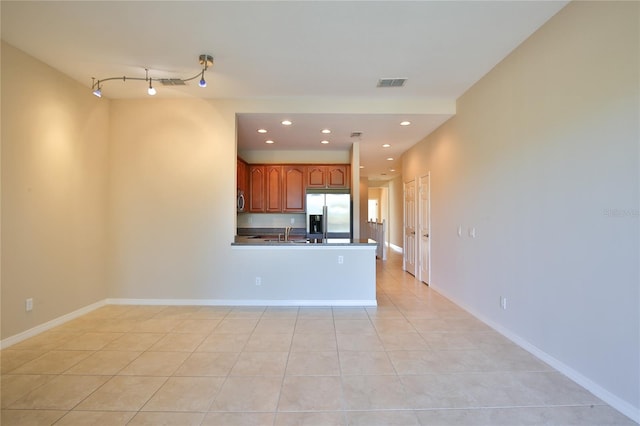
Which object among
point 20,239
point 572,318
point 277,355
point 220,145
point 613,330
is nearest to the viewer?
point 613,330

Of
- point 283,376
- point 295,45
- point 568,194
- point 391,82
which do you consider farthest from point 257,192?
point 568,194

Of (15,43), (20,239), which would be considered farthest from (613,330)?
(15,43)

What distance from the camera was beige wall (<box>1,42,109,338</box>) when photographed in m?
3.02

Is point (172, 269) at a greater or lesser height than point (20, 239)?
lesser

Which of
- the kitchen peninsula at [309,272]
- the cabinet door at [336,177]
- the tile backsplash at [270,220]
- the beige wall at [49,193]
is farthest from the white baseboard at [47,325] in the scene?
the cabinet door at [336,177]

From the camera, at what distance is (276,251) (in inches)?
173

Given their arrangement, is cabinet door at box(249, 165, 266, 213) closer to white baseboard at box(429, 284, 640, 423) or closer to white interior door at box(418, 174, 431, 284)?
white interior door at box(418, 174, 431, 284)

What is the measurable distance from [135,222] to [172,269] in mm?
864

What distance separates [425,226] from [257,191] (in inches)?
137

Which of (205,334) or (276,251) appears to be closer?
(205,334)

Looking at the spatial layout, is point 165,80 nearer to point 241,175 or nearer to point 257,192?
point 241,175

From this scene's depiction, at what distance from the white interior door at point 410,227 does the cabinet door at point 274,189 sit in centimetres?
285

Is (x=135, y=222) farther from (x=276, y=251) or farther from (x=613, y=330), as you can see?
(x=613, y=330)

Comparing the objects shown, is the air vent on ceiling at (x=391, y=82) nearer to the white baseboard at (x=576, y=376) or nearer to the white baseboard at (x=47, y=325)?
the white baseboard at (x=576, y=376)
